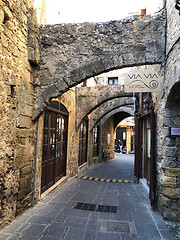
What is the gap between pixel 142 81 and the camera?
311 centimetres

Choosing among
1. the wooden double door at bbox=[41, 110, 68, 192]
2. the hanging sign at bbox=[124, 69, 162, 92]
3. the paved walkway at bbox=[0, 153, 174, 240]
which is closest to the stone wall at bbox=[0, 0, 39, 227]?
the paved walkway at bbox=[0, 153, 174, 240]

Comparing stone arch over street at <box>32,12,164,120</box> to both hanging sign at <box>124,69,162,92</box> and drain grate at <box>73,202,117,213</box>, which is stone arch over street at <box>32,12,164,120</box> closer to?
hanging sign at <box>124,69,162,92</box>

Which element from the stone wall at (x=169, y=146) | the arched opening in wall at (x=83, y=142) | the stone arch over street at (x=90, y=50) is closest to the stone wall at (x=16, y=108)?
the stone arch over street at (x=90, y=50)

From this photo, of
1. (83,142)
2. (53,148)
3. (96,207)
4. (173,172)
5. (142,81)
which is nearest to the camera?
(173,172)

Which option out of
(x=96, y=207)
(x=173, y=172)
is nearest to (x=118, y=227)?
(x=96, y=207)

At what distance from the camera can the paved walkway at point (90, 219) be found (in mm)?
2492

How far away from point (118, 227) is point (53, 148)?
264cm

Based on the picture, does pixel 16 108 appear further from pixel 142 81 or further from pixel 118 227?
pixel 118 227

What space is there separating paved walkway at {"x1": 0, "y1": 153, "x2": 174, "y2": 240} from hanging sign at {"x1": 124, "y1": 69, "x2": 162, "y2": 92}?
7.81ft

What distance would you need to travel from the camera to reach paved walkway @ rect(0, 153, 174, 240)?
98.1 inches

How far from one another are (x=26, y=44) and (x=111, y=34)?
5.55ft

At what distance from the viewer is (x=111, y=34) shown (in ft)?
11.0

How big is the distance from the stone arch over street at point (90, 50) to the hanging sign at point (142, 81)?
234 mm

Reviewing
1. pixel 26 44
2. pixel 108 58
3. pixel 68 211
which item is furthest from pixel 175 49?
pixel 68 211
